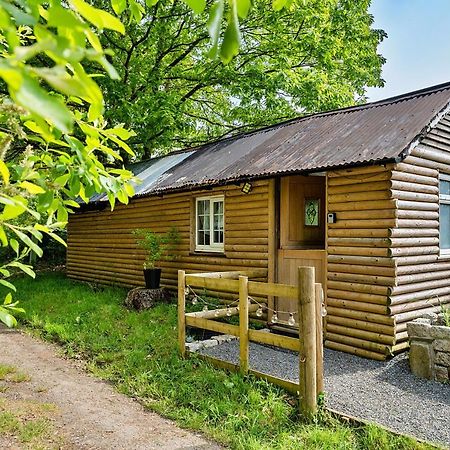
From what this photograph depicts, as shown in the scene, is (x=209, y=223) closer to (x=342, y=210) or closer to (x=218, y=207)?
(x=218, y=207)

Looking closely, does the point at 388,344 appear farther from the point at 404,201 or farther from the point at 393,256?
the point at 404,201

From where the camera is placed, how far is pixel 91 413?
15.9ft

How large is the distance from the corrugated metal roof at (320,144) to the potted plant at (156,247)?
40.7 inches

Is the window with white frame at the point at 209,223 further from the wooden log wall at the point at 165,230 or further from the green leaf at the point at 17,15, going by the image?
the green leaf at the point at 17,15

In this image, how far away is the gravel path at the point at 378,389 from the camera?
Answer: 4.26m

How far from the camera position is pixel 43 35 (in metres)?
0.83

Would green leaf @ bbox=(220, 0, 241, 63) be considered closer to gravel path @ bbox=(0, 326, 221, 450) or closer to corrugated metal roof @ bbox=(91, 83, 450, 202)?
gravel path @ bbox=(0, 326, 221, 450)

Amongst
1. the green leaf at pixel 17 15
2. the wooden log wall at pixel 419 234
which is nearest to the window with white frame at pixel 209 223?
the wooden log wall at pixel 419 234

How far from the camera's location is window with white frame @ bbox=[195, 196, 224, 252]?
9.59m

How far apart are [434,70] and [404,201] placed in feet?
42.9

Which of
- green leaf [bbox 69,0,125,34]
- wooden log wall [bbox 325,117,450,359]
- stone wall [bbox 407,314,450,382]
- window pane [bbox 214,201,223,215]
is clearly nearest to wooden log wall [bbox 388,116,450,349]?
wooden log wall [bbox 325,117,450,359]

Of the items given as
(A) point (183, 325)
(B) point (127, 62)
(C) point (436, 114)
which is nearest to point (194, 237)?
(A) point (183, 325)

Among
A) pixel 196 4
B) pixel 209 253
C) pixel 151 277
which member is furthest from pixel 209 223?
pixel 196 4

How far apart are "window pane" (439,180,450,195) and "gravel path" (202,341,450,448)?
2.85 metres
